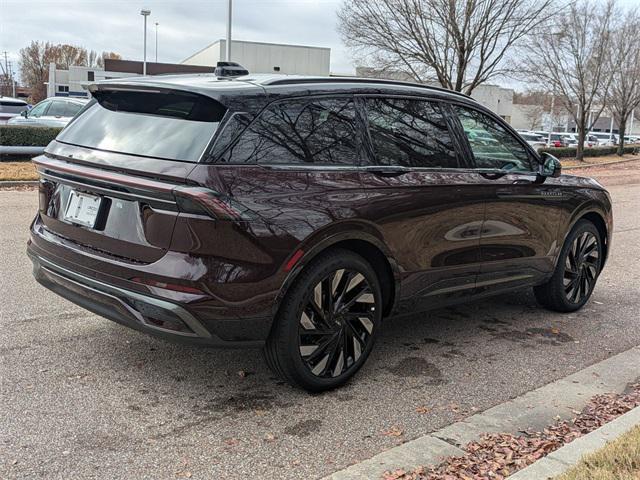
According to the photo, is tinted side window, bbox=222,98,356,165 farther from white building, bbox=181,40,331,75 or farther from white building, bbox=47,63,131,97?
white building, bbox=47,63,131,97

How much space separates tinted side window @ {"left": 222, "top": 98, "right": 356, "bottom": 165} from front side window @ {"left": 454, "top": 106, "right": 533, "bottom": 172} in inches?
46.4

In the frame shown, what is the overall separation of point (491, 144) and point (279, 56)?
178 feet

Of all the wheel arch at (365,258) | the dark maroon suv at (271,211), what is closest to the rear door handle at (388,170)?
the dark maroon suv at (271,211)

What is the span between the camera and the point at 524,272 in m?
5.18

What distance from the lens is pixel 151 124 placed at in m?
3.58

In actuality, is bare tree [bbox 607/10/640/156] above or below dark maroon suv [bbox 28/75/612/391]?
above

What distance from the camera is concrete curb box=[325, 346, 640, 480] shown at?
10.0 ft

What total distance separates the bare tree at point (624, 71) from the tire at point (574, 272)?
105 ft

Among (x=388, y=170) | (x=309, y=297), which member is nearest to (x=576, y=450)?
(x=309, y=297)

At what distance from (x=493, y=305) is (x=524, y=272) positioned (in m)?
0.93

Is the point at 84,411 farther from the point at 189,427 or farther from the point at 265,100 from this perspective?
the point at 265,100

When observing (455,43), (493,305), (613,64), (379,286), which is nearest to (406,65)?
(455,43)

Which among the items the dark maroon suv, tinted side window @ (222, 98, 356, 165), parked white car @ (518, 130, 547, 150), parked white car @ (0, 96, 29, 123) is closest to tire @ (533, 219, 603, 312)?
the dark maroon suv

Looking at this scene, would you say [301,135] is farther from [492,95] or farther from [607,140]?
[607,140]
